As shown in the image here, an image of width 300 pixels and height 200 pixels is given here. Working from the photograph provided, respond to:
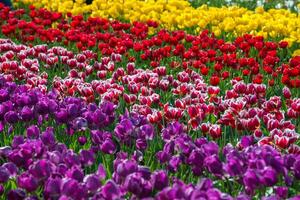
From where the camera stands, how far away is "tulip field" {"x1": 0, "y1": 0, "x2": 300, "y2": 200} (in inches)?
119

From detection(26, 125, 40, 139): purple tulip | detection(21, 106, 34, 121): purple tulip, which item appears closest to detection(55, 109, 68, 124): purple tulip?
detection(21, 106, 34, 121): purple tulip

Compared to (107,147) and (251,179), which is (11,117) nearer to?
(107,147)

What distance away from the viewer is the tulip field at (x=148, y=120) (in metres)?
3.03

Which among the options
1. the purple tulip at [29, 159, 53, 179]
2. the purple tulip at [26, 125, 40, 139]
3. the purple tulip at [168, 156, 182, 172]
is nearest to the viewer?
the purple tulip at [29, 159, 53, 179]

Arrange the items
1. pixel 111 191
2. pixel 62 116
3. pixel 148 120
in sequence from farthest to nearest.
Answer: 1. pixel 148 120
2. pixel 62 116
3. pixel 111 191

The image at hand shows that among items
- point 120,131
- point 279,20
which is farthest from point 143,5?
point 120,131

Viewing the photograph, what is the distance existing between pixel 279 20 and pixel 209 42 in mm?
1847

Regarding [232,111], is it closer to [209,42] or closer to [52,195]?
[52,195]

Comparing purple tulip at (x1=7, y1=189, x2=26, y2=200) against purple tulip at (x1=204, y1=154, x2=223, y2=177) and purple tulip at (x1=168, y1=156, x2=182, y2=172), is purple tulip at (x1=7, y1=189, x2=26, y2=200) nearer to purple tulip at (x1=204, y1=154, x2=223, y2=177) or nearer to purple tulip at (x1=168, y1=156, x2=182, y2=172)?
purple tulip at (x1=168, y1=156, x2=182, y2=172)

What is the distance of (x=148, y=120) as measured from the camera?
4.39m

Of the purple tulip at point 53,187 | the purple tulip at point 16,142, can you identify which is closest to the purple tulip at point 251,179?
the purple tulip at point 53,187

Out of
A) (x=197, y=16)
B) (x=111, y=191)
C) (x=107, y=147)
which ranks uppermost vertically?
(x=111, y=191)

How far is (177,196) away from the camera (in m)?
2.69

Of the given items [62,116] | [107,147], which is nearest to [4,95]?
[62,116]
